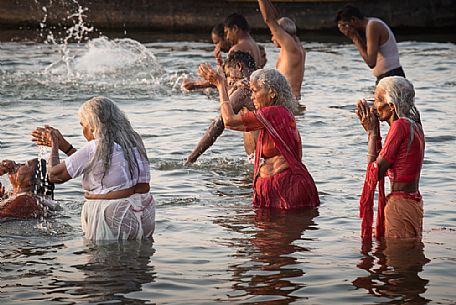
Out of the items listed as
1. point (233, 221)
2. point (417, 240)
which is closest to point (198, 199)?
point (233, 221)

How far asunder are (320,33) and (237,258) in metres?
16.6

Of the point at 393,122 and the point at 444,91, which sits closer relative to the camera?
the point at 393,122

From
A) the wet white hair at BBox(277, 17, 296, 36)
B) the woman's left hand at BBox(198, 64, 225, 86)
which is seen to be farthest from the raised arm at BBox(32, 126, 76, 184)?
the wet white hair at BBox(277, 17, 296, 36)

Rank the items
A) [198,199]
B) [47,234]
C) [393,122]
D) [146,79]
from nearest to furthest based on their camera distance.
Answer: [393,122] → [47,234] → [198,199] → [146,79]

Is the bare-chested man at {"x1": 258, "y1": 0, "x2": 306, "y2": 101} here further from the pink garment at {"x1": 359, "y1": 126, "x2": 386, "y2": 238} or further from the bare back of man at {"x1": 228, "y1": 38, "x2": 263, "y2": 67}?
the pink garment at {"x1": 359, "y1": 126, "x2": 386, "y2": 238}

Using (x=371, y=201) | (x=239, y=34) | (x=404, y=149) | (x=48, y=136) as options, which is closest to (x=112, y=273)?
(x=48, y=136)

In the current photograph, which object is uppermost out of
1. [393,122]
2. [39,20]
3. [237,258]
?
[39,20]

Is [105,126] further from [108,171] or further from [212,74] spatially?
[212,74]

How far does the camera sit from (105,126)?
7199 mm

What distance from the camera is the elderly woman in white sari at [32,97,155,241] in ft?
23.6

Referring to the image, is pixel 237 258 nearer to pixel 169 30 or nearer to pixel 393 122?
pixel 393 122

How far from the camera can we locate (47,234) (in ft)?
27.0

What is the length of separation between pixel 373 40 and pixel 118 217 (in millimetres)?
6411

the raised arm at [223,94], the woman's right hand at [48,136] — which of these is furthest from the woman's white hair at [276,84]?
the woman's right hand at [48,136]
